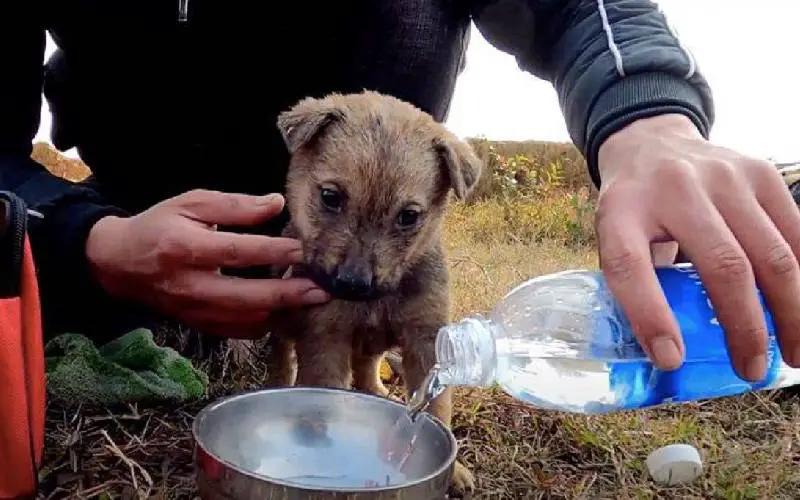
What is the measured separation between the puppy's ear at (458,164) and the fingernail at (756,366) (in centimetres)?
120

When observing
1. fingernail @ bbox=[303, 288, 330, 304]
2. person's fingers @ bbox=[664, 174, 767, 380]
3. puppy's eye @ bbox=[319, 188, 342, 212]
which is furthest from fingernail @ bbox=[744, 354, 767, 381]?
puppy's eye @ bbox=[319, 188, 342, 212]

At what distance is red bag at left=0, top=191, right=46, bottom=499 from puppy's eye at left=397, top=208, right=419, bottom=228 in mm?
1106

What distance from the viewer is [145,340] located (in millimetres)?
2830

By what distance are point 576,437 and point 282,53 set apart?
1.77 meters

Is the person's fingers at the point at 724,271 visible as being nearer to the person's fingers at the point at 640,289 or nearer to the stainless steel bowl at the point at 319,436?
the person's fingers at the point at 640,289

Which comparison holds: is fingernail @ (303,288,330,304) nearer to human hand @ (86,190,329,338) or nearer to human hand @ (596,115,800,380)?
human hand @ (86,190,329,338)

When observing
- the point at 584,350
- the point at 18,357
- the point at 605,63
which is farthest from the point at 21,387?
the point at 605,63

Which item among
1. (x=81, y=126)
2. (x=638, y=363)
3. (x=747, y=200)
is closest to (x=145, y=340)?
(x=81, y=126)

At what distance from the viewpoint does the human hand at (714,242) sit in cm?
167

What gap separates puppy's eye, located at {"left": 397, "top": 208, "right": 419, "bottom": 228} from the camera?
2.74 m

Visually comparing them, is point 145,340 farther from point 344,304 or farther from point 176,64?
point 176,64

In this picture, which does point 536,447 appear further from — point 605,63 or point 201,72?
point 201,72

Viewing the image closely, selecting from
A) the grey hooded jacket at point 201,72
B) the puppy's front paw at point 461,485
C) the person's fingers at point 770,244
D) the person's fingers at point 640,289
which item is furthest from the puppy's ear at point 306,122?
the person's fingers at point 770,244

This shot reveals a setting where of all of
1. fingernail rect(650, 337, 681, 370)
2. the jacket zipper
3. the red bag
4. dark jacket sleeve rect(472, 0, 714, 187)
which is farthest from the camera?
the jacket zipper
